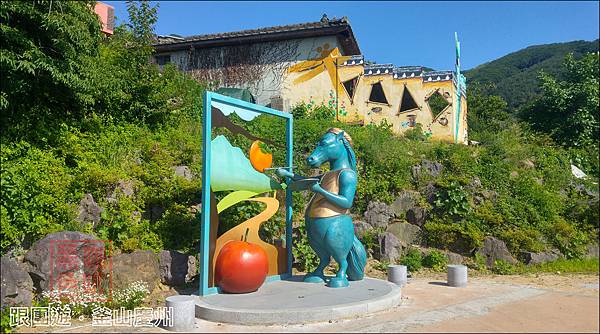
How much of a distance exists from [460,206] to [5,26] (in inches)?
426

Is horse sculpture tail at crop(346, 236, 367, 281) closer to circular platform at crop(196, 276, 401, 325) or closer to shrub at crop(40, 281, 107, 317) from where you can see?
circular platform at crop(196, 276, 401, 325)

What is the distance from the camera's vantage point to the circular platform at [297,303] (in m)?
6.05

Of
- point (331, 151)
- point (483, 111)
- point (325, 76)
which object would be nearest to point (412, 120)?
point (325, 76)

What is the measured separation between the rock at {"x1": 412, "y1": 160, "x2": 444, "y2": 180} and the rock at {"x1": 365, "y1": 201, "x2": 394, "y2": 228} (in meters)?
1.63

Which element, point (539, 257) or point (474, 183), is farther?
point (474, 183)

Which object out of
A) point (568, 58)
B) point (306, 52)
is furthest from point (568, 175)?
point (306, 52)

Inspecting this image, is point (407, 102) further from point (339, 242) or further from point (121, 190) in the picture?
point (121, 190)

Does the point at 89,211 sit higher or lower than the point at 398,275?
higher

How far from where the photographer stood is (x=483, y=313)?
6508mm

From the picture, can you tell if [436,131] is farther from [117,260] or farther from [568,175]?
[117,260]

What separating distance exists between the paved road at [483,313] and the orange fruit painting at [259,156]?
10.5 feet

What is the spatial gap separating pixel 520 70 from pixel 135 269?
4979cm

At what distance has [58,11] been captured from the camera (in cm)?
874

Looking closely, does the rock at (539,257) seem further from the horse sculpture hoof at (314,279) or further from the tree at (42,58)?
the tree at (42,58)
